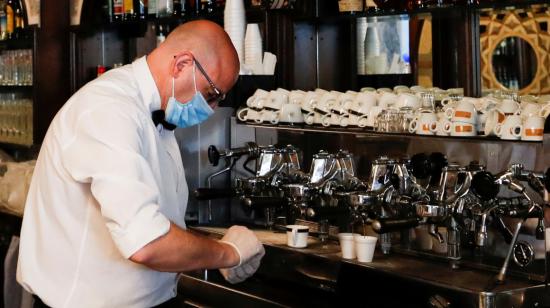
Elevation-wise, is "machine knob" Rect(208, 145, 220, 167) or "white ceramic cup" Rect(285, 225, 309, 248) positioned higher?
"machine knob" Rect(208, 145, 220, 167)

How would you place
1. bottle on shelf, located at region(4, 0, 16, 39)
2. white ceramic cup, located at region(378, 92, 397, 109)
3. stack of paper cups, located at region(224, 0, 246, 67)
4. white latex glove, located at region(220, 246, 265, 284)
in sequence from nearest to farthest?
1. white latex glove, located at region(220, 246, 265, 284)
2. white ceramic cup, located at region(378, 92, 397, 109)
3. stack of paper cups, located at region(224, 0, 246, 67)
4. bottle on shelf, located at region(4, 0, 16, 39)

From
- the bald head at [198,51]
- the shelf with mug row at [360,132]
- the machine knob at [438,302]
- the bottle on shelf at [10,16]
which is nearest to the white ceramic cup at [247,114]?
the shelf with mug row at [360,132]

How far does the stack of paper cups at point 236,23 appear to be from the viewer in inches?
157

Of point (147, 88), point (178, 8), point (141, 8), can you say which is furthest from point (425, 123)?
point (141, 8)

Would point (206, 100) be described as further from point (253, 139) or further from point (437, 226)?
point (253, 139)

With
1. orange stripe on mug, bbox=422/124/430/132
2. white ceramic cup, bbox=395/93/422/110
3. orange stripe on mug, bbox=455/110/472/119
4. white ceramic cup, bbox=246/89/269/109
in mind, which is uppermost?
white ceramic cup, bbox=246/89/269/109

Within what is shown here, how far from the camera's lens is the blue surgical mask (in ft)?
7.77

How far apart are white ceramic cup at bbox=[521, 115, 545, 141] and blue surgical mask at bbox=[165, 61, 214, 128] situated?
3.26 ft

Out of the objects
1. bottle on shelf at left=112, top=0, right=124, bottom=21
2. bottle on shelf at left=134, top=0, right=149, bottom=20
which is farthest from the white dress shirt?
bottle on shelf at left=112, top=0, right=124, bottom=21

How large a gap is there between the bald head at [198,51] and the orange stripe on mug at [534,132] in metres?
0.97

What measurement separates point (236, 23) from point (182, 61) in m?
1.75

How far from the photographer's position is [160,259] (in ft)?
6.87

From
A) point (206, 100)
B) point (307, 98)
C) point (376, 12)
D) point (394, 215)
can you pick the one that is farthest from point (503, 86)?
point (206, 100)

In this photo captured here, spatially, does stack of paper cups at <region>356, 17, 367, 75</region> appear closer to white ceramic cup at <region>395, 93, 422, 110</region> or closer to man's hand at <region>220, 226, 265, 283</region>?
white ceramic cup at <region>395, 93, 422, 110</region>
